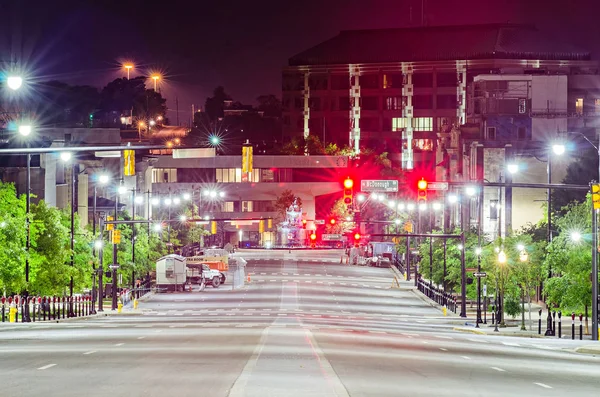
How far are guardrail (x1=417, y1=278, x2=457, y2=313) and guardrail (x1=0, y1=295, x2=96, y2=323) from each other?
84.5 feet

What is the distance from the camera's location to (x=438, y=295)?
90312mm

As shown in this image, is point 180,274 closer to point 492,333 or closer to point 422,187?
point 492,333

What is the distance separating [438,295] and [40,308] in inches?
1382

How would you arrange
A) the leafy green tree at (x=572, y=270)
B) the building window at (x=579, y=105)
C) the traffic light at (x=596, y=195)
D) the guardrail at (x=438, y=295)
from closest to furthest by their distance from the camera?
the traffic light at (x=596, y=195) → the leafy green tree at (x=572, y=270) → the guardrail at (x=438, y=295) → the building window at (x=579, y=105)

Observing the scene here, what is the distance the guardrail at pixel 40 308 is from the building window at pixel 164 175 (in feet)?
366

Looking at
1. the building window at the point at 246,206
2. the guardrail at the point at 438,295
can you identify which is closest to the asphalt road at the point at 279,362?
the guardrail at the point at 438,295

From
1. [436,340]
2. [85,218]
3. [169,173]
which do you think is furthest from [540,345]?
[169,173]

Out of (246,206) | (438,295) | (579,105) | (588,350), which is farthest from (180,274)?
(246,206)

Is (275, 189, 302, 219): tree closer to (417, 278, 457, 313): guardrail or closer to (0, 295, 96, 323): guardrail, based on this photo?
(417, 278, 457, 313): guardrail

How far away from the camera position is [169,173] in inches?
7470

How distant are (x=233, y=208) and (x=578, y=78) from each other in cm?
6437

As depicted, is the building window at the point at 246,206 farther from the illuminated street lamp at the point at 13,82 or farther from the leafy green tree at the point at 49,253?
the illuminated street lamp at the point at 13,82

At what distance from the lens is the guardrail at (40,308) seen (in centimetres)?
5919

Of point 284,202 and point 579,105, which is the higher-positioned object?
point 579,105
